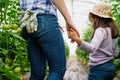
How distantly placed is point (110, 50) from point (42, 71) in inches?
33.9

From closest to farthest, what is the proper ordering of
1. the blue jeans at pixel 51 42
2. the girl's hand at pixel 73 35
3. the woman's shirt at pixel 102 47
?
the blue jeans at pixel 51 42
the girl's hand at pixel 73 35
the woman's shirt at pixel 102 47

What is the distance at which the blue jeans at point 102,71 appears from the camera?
3904 mm

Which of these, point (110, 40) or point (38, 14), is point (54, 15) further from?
point (110, 40)

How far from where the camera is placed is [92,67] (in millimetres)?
4012

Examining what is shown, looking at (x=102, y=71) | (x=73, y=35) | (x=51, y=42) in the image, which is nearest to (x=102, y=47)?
(x=102, y=71)

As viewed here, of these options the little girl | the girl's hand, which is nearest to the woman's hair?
the little girl

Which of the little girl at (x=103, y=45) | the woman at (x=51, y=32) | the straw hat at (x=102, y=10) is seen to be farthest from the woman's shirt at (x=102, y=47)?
the woman at (x=51, y=32)

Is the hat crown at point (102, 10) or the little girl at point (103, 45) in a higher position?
the hat crown at point (102, 10)

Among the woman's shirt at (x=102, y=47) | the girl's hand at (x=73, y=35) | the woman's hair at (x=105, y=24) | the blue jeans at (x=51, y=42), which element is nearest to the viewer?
the blue jeans at (x=51, y=42)

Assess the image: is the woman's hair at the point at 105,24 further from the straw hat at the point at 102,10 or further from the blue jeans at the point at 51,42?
the blue jeans at the point at 51,42

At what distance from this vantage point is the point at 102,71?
3.91m

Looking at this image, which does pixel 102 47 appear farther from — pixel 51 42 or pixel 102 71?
pixel 51 42

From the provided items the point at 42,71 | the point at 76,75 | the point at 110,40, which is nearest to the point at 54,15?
the point at 42,71

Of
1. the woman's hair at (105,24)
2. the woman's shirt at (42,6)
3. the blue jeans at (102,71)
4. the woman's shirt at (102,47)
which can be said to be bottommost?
the blue jeans at (102,71)
